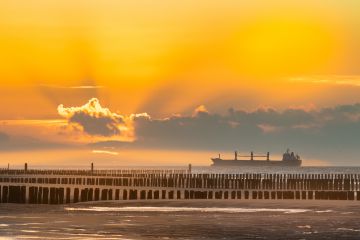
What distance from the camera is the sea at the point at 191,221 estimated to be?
4584 centimetres

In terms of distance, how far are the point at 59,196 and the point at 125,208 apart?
17579 mm

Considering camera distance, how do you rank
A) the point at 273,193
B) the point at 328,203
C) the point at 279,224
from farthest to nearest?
the point at 273,193
the point at 328,203
the point at 279,224

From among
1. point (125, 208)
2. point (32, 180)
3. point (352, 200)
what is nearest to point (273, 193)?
point (352, 200)

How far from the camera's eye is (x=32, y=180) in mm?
99062

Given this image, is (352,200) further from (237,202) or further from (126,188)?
(126,188)

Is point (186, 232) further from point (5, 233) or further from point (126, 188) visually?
point (126, 188)

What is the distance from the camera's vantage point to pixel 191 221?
54.2 m

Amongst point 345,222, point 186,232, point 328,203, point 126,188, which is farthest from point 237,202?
point 186,232

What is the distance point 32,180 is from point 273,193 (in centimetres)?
2905

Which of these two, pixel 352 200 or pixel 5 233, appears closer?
pixel 5 233

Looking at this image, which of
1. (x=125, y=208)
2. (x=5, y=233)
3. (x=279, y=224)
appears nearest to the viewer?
(x=5, y=233)

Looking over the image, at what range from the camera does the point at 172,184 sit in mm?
88688

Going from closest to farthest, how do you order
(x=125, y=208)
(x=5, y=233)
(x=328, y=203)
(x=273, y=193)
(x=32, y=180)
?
(x=5, y=233), (x=125, y=208), (x=328, y=203), (x=273, y=193), (x=32, y=180)

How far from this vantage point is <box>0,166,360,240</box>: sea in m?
45.8
